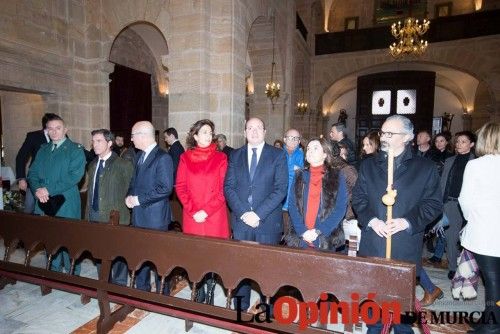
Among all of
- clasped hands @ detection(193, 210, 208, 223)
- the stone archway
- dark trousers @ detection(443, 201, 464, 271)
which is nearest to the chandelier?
the stone archway

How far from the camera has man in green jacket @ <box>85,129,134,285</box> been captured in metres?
3.19

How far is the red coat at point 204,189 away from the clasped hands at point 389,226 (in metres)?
1.41

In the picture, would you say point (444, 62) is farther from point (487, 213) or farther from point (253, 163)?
point (253, 163)

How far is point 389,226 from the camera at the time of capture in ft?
6.60

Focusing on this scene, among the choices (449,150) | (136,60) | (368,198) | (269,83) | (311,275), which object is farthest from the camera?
(136,60)

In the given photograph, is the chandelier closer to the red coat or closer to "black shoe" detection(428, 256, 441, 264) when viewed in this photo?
"black shoe" detection(428, 256, 441, 264)

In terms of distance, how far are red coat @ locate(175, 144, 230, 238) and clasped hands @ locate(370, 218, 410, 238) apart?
141 centimetres

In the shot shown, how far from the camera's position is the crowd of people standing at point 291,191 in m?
2.19

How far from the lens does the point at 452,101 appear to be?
1645cm

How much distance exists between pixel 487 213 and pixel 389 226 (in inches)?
32.1

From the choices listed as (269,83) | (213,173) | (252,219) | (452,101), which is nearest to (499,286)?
(252,219)

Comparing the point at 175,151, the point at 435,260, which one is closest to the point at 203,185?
the point at 175,151

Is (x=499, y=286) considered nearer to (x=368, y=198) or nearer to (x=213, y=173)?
(x=368, y=198)

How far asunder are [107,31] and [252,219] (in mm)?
6350
